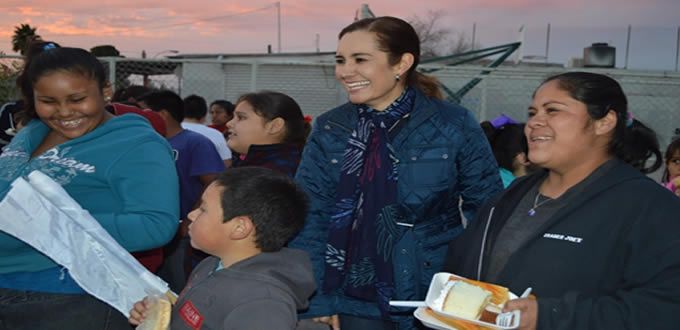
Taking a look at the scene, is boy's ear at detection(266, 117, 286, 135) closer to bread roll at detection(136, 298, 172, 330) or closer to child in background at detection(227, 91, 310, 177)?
child in background at detection(227, 91, 310, 177)

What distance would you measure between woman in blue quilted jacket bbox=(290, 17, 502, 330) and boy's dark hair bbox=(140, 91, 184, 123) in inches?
108

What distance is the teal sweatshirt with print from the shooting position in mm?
2479

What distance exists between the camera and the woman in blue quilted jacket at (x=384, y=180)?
286cm

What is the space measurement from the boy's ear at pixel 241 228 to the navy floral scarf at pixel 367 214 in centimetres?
56

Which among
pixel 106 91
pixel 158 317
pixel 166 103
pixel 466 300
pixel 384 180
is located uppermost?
pixel 106 91

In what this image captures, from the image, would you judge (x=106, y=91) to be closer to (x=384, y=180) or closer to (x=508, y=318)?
(x=384, y=180)

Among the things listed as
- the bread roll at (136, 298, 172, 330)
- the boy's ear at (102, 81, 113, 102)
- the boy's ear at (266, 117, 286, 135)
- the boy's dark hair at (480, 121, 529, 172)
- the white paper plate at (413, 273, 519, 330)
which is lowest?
the bread roll at (136, 298, 172, 330)

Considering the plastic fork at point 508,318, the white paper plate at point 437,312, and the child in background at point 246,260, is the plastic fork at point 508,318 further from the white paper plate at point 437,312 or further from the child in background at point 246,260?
the child in background at point 246,260

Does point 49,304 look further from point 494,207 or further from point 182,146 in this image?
point 182,146

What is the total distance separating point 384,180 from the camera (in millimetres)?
2895

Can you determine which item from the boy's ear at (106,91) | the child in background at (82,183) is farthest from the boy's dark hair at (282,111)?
the child in background at (82,183)

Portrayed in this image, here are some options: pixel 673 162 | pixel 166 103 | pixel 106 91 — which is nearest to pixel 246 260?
pixel 106 91

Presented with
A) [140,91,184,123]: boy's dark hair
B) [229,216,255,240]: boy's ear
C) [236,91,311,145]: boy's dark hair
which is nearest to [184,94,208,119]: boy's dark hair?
[140,91,184,123]: boy's dark hair

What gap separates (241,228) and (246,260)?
134 millimetres
